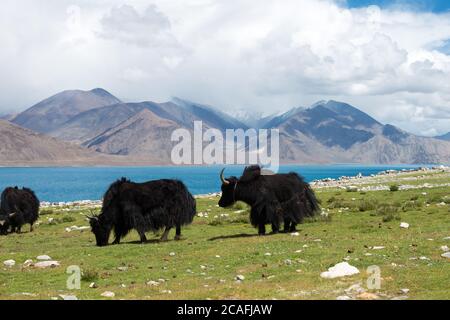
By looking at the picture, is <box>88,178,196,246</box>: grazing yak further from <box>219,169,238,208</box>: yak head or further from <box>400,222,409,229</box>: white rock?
<box>400,222,409,229</box>: white rock

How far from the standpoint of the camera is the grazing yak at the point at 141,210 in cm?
1927

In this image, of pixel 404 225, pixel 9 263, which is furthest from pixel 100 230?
pixel 404 225

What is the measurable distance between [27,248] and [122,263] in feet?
24.3

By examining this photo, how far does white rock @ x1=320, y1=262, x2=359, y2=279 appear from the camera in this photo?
1127 centimetres

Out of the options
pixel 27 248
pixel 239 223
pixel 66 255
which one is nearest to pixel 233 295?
pixel 66 255

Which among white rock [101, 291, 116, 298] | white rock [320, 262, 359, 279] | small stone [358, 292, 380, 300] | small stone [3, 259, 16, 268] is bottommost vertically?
small stone [3, 259, 16, 268]

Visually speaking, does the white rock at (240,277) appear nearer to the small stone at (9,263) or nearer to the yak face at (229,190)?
the small stone at (9,263)

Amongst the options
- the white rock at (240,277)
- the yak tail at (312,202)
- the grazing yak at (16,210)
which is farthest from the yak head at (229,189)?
the grazing yak at (16,210)

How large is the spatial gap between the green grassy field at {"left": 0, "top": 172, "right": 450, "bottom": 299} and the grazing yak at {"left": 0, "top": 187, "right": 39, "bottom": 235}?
380 cm

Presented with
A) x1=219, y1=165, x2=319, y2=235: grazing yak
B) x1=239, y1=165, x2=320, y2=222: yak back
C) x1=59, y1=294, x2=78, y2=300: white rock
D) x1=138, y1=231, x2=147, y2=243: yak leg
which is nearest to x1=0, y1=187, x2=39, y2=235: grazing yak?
x1=138, y1=231, x2=147, y2=243: yak leg

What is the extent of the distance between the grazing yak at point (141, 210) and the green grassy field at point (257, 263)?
878mm

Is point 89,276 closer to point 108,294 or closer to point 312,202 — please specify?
point 108,294
